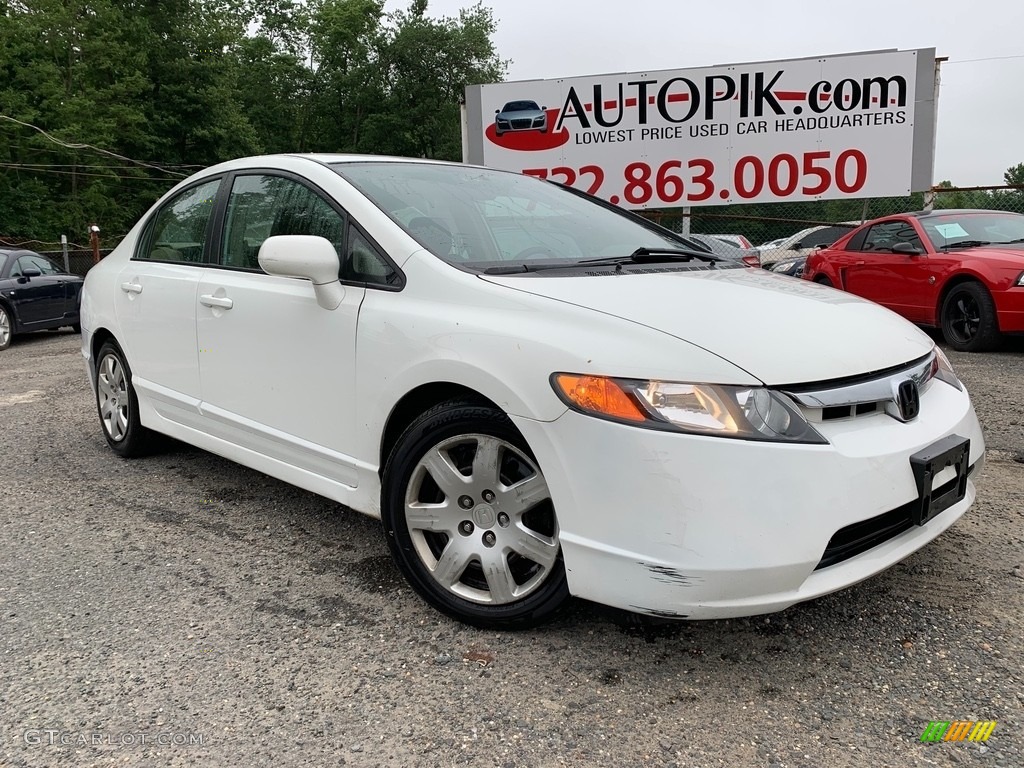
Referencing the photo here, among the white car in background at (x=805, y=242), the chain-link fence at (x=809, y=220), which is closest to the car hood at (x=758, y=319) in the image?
the chain-link fence at (x=809, y=220)

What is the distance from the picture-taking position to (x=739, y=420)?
75.6 inches

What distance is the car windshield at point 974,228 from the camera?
7.75 meters

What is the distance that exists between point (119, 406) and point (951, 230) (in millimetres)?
7833

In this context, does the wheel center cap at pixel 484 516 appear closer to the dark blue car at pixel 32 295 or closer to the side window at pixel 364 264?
the side window at pixel 364 264

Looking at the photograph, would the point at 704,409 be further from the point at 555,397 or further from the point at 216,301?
the point at 216,301

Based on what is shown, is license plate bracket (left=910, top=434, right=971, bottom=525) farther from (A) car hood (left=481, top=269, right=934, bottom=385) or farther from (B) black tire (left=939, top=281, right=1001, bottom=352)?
(B) black tire (left=939, top=281, right=1001, bottom=352)

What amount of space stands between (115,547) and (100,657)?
921 millimetres

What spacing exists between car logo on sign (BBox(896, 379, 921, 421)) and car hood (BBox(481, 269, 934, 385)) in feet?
0.25

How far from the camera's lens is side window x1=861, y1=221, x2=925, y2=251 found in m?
8.25

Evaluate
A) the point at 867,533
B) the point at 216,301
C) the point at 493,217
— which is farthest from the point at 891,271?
the point at 216,301

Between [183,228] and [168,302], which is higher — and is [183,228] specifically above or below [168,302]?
above

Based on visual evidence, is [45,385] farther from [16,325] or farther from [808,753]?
[808,753]

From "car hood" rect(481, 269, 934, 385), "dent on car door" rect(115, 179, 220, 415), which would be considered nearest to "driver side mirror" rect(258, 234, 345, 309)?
"car hood" rect(481, 269, 934, 385)

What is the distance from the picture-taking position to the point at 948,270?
7543 mm
